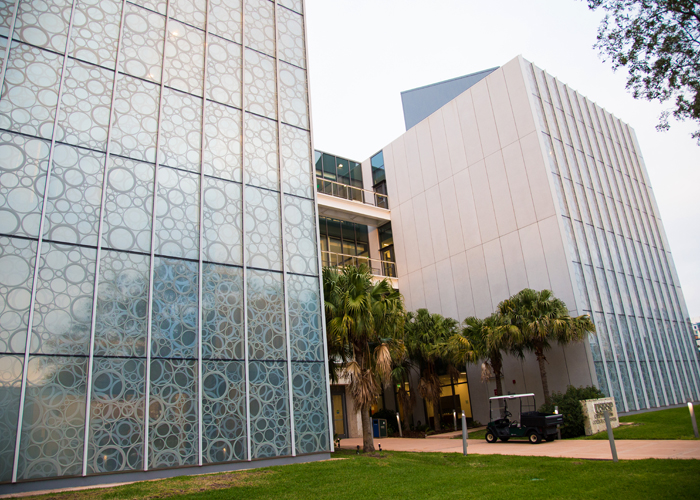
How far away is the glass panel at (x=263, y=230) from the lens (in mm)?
14078

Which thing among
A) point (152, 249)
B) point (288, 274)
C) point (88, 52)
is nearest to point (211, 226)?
point (152, 249)

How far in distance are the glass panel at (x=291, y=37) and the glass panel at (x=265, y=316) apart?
26.4 feet

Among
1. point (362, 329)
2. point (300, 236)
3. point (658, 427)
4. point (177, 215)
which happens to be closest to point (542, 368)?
point (658, 427)

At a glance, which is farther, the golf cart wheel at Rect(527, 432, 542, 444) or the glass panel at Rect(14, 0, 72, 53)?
the golf cart wheel at Rect(527, 432, 542, 444)

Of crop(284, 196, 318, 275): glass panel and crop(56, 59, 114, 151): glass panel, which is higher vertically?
crop(56, 59, 114, 151): glass panel

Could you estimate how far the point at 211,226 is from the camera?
1345 centimetres

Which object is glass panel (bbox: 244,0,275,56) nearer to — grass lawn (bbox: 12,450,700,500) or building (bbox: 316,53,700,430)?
building (bbox: 316,53,700,430)

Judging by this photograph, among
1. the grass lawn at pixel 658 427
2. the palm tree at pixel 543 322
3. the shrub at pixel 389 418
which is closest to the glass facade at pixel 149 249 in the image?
Answer: the grass lawn at pixel 658 427

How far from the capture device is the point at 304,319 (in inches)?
567

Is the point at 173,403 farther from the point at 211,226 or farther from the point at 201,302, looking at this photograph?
the point at 211,226

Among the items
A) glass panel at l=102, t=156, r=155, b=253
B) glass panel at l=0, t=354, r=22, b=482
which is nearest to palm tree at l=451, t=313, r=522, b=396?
glass panel at l=102, t=156, r=155, b=253

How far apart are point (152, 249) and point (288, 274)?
398cm

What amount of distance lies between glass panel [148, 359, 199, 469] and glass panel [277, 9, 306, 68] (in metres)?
11.0

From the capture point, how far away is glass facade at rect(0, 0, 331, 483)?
1046cm
